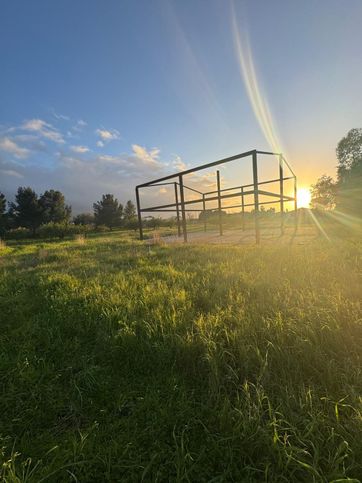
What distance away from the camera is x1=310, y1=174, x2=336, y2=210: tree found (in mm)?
27028

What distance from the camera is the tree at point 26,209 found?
41.2 m

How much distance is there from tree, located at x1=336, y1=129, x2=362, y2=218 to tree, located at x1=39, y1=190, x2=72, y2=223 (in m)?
43.5

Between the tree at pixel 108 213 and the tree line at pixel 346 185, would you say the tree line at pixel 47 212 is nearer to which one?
the tree at pixel 108 213

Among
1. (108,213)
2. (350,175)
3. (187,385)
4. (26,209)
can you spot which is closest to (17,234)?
(26,209)

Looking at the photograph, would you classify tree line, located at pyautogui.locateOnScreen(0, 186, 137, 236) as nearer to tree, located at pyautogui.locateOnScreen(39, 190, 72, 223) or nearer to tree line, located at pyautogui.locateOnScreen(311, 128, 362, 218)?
tree, located at pyautogui.locateOnScreen(39, 190, 72, 223)

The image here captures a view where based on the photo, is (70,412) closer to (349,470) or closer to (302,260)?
(349,470)

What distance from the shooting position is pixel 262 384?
1.47 meters

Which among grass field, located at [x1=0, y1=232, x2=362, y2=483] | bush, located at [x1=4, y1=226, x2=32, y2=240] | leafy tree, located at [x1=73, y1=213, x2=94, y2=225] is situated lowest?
grass field, located at [x1=0, y1=232, x2=362, y2=483]

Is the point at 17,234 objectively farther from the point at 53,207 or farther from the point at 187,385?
the point at 187,385

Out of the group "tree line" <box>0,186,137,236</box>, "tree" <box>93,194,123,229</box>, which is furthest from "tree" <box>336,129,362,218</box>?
"tree" <box>93,194,123,229</box>

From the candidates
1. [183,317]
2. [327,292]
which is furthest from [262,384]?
[327,292]

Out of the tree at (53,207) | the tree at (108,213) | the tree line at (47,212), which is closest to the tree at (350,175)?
the tree line at (47,212)

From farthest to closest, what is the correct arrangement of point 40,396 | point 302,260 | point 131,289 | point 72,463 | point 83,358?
1. point 302,260
2. point 131,289
3. point 83,358
4. point 40,396
5. point 72,463

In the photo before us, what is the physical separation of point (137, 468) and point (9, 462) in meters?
0.62
